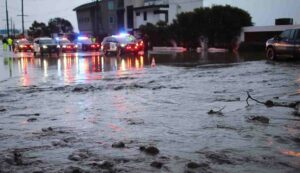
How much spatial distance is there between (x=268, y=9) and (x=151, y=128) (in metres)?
37.0

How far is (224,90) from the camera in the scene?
14.1 metres

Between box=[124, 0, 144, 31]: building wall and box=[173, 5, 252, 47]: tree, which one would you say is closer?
box=[173, 5, 252, 47]: tree

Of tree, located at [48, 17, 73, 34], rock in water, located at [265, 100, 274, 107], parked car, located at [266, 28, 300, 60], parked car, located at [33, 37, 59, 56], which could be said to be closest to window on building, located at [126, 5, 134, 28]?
parked car, located at [33, 37, 59, 56]

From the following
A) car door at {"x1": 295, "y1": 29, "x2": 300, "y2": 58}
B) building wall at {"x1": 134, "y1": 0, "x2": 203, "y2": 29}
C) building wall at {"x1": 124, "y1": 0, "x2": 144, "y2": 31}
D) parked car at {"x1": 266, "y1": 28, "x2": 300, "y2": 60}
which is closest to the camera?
car door at {"x1": 295, "y1": 29, "x2": 300, "y2": 58}

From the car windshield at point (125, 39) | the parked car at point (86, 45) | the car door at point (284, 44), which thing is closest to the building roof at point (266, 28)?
the car windshield at point (125, 39)

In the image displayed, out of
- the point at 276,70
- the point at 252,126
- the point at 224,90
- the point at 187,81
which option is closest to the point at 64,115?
the point at 252,126

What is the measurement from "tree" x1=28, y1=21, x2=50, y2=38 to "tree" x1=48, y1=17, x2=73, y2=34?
144 centimetres

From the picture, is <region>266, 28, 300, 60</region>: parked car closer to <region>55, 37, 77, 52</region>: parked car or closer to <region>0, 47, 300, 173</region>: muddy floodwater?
<region>0, 47, 300, 173</region>: muddy floodwater

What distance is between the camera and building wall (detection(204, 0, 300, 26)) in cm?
4038

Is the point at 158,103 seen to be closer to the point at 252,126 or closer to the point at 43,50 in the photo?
the point at 252,126

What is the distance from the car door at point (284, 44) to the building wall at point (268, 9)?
15.5 metres

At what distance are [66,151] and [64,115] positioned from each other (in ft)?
11.1

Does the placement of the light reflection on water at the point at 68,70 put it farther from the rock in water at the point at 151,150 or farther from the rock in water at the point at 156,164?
the rock in water at the point at 156,164

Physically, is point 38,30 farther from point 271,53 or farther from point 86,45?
point 271,53
